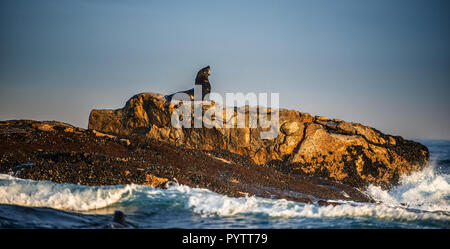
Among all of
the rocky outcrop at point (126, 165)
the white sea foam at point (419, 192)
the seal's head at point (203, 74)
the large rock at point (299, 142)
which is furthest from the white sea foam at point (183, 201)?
the seal's head at point (203, 74)

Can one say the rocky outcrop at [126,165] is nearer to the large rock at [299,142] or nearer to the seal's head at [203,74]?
the large rock at [299,142]

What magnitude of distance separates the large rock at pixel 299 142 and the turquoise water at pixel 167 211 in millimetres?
7155

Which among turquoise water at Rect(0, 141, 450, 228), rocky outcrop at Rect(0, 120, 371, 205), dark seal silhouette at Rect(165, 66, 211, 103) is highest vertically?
dark seal silhouette at Rect(165, 66, 211, 103)

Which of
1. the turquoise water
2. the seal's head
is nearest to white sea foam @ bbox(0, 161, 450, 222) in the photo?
the turquoise water

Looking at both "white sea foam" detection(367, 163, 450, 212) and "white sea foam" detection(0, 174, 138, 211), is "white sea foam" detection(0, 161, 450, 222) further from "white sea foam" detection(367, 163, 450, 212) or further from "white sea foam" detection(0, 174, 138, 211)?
"white sea foam" detection(367, 163, 450, 212)

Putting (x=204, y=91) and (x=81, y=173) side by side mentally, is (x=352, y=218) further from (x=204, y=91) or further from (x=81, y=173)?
(x=204, y=91)

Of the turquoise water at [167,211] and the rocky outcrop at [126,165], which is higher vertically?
the rocky outcrop at [126,165]

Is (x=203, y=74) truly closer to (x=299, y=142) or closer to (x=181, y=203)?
(x=299, y=142)

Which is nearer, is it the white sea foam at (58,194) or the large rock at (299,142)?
the white sea foam at (58,194)

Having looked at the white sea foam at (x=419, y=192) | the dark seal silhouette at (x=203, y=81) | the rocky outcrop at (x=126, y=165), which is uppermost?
the dark seal silhouette at (x=203, y=81)

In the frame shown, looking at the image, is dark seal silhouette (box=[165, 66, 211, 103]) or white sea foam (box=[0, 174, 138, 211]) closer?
white sea foam (box=[0, 174, 138, 211])

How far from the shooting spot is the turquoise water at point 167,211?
26.1 feet

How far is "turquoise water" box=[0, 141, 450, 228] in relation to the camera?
26.1 feet
